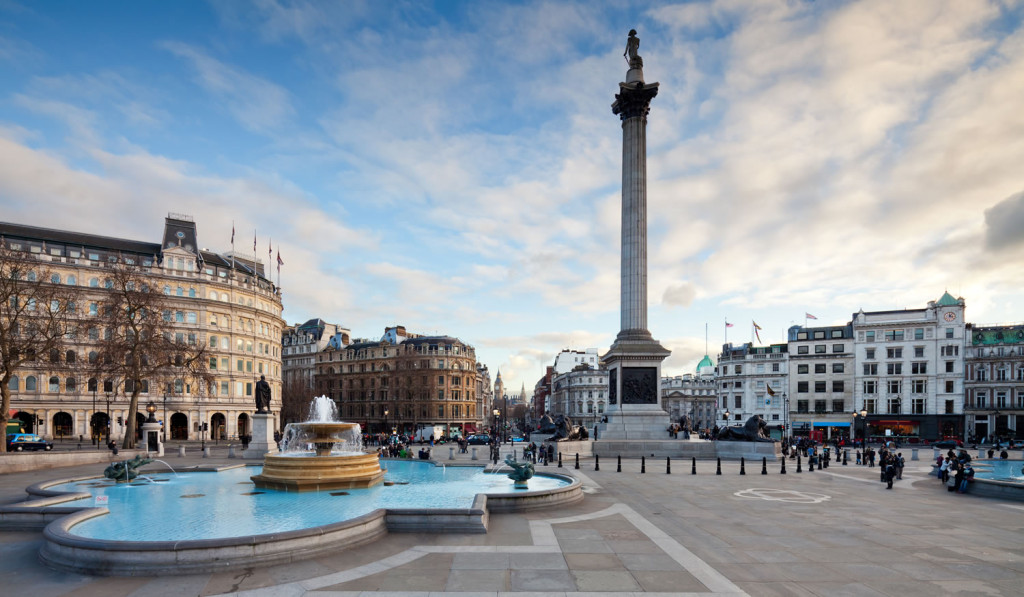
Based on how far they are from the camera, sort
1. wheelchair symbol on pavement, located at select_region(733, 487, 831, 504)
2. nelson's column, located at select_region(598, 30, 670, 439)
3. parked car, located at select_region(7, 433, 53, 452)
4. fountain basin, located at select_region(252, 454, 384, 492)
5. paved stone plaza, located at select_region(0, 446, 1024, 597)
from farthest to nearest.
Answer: nelson's column, located at select_region(598, 30, 670, 439), parked car, located at select_region(7, 433, 53, 452), wheelchair symbol on pavement, located at select_region(733, 487, 831, 504), fountain basin, located at select_region(252, 454, 384, 492), paved stone plaza, located at select_region(0, 446, 1024, 597)

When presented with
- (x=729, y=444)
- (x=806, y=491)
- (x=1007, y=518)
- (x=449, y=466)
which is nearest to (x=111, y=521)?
(x=449, y=466)

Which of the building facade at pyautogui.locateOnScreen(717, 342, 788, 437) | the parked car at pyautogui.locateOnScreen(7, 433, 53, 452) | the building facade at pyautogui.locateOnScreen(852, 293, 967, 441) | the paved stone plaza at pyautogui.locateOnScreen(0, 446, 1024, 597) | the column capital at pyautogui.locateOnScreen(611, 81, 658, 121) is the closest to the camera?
the paved stone plaza at pyautogui.locateOnScreen(0, 446, 1024, 597)

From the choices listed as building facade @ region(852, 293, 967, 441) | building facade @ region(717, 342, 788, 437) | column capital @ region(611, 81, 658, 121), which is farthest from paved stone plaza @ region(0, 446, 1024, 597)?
building facade @ region(717, 342, 788, 437)

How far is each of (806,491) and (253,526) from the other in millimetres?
20687

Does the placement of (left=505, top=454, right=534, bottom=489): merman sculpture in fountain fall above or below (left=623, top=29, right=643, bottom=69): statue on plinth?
below

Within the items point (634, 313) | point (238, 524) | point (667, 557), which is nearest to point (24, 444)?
point (238, 524)

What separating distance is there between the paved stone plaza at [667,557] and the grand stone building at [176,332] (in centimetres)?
5085

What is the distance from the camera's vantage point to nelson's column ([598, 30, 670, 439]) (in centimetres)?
4250

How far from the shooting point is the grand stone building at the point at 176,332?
2333 inches

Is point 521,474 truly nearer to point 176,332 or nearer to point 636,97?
point 636,97

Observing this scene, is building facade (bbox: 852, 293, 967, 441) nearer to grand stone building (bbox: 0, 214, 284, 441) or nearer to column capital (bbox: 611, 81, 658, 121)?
column capital (bbox: 611, 81, 658, 121)

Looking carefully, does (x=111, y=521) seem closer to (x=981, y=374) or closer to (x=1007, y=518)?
(x=1007, y=518)

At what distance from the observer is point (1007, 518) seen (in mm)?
17172

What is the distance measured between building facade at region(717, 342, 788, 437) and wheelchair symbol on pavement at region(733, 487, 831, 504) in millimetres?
64178
